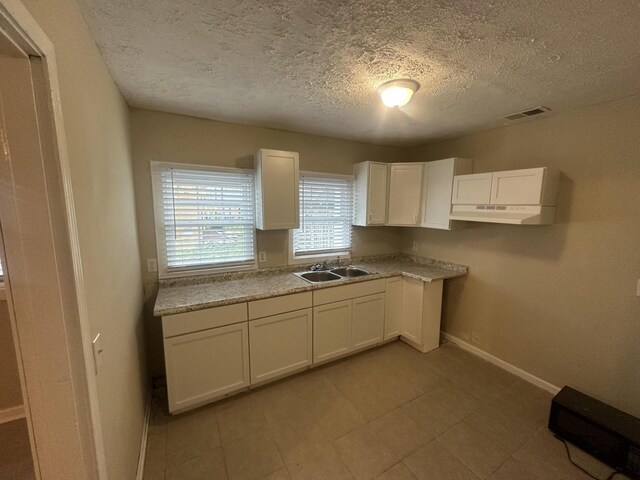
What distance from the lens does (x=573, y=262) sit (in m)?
2.13

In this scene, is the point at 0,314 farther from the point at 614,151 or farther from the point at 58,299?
the point at 614,151

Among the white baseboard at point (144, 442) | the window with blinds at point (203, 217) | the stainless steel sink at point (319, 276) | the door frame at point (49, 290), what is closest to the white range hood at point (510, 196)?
the stainless steel sink at point (319, 276)

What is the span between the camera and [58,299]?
77 centimetres

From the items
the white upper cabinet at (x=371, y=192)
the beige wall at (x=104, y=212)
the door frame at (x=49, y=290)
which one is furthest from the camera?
the white upper cabinet at (x=371, y=192)

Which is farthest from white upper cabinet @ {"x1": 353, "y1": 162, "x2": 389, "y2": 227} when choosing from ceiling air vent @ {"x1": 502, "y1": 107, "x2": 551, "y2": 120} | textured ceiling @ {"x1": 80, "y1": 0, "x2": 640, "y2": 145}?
ceiling air vent @ {"x1": 502, "y1": 107, "x2": 551, "y2": 120}

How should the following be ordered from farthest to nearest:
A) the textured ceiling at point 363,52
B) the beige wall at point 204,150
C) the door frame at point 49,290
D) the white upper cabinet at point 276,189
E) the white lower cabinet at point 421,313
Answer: the white lower cabinet at point 421,313 → the white upper cabinet at point 276,189 → the beige wall at point 204,150 → the textured ceiling at point 363,52 → the door frame at point 49,290

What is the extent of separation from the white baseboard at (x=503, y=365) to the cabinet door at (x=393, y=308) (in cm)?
70

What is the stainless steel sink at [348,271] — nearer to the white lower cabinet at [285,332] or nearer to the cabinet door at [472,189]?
the white lower cabinet at [285,332]

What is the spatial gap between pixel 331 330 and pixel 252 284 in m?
0.91

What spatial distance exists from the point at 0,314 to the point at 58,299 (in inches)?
71.8

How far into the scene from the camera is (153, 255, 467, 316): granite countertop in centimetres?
199

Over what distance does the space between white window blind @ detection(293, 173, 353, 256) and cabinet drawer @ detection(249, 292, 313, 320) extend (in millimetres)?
730

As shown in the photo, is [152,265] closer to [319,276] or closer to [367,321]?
[319,276]

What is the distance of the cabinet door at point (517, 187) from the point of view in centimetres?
202
